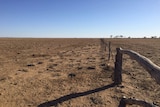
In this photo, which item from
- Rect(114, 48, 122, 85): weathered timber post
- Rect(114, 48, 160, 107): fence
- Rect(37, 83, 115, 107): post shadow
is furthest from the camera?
Rect(114, 48, 122, 85): weathered timber post

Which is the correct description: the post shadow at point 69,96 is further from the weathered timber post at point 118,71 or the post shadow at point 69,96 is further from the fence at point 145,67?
the fence at point 145,67

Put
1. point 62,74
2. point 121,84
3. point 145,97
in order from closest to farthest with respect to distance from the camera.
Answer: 1. point 145,97
2. point 121,84
3. point 62,74

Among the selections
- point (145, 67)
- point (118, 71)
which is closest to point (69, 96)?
point (118, 71)

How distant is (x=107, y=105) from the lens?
18.2 ft

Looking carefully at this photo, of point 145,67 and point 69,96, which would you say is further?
point 69,96

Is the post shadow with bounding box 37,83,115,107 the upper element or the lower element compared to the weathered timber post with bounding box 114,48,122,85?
lower

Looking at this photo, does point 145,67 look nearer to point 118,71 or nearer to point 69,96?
point 69,96

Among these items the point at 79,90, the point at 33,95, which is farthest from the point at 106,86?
the point at 33,95

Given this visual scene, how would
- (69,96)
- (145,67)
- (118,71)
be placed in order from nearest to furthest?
(145,67) < (69,96) < (118,71)

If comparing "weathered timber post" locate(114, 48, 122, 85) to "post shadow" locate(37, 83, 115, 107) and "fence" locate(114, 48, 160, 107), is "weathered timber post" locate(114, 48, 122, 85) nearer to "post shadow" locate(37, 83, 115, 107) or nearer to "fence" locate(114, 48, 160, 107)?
"fence" locate(114, 48, 160, 107)

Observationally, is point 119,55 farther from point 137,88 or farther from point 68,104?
point 68,104

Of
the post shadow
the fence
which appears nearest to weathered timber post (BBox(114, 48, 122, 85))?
the fence

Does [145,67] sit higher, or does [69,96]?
[145,67]

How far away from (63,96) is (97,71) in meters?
3.61
